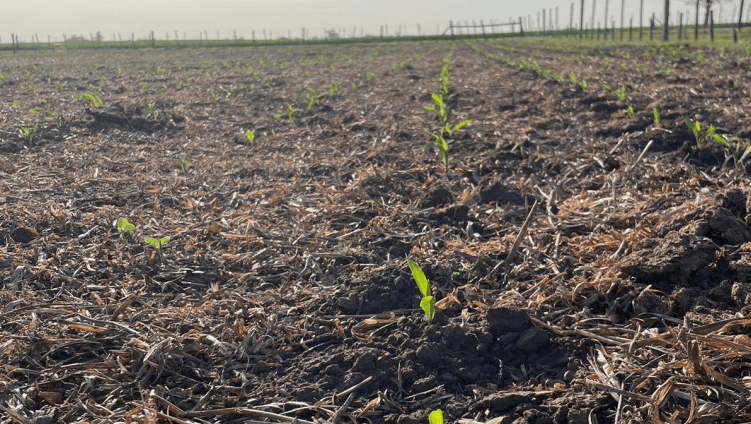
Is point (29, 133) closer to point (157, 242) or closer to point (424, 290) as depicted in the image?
point (157, 242)

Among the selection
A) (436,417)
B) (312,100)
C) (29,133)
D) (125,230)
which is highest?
(312,100)

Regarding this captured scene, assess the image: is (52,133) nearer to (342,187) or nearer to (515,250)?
(342,187)

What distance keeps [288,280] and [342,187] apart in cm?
207

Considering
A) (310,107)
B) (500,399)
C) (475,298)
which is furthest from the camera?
(310,107)

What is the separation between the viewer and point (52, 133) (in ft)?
26.3

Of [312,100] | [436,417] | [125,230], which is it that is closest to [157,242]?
[125,230]

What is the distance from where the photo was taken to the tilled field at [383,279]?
2.48m

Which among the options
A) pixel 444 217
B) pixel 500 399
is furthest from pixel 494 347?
pixel 444 217

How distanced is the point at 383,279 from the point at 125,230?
184 cm

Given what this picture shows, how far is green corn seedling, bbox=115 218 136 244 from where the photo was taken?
4109 mm

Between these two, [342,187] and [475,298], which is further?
[342,187]

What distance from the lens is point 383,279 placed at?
11.2 ft

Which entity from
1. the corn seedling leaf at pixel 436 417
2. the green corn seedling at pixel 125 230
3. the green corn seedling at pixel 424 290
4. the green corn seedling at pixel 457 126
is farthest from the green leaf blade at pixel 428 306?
the green corn seedling at pixel 457 126

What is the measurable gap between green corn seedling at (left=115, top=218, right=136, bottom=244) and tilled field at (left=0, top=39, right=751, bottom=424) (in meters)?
0.03
